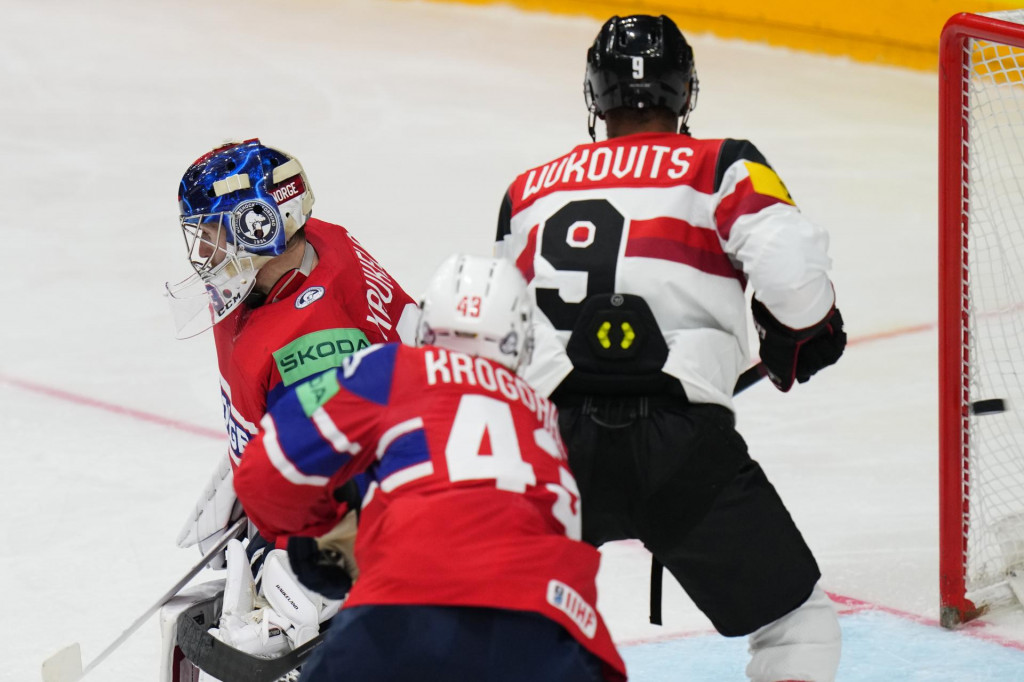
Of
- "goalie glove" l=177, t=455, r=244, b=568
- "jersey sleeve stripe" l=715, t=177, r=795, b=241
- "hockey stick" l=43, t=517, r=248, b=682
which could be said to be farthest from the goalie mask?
"jersey sleeve stripe" l=715, t=177, r=795, b=241

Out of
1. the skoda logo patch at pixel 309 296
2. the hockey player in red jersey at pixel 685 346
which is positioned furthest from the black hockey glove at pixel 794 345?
the skoda logo patch at pixel 309 296

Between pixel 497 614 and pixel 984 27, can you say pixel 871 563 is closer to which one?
pixel 984 27

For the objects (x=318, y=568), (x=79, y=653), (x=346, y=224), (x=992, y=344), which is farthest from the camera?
(x=346, y=224)

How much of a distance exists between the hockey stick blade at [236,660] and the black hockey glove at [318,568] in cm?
42

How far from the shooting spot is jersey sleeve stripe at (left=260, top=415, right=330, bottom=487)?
5.57ft

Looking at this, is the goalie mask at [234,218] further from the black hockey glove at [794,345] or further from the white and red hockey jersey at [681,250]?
the black hockey glove at [794,345]

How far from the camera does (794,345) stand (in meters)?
2.11

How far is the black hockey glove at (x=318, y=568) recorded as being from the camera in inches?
71.0

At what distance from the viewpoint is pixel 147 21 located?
7.28 m

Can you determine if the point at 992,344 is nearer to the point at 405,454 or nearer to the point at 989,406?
the point at 989,406

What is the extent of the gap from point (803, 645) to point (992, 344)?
143 centimetres

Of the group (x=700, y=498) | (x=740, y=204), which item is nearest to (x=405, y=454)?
(x=700, y=498)

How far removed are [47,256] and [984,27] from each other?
11.7 ft

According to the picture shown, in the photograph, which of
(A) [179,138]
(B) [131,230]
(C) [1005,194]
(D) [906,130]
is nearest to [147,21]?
(A) [179,138]
